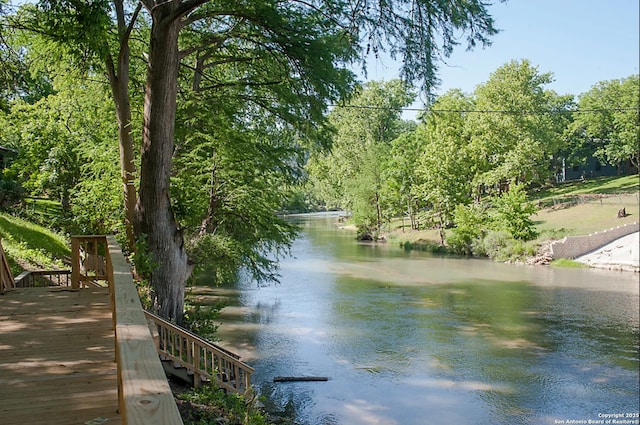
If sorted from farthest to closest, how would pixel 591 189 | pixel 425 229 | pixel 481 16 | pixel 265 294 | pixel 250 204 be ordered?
pixel 591 189
pixel 425 229
pixel 265 294
pixel 250 204
pixel 481 16

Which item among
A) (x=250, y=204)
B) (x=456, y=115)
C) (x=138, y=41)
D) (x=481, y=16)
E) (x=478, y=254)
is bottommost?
(x=478, y=254)

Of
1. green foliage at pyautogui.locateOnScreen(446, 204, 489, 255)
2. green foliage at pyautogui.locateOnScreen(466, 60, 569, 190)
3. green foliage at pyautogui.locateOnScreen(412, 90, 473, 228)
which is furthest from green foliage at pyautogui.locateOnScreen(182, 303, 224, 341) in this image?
green foliage at pyautogui.locateOnScreen(466, 60, 569, 190)

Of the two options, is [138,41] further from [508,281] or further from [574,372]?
[508,281]

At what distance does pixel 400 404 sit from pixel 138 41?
11729 millimetres

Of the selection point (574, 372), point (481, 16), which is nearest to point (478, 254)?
point (574, 372)

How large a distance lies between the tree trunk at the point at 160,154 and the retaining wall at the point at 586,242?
2658 cm

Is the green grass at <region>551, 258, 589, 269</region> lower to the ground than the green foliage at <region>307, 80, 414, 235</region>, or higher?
lower

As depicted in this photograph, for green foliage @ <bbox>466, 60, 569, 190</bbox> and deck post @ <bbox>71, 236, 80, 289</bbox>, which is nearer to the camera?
deck post @ <bbox>71, 236, 80, 289</bbox>

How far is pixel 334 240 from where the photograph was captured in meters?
47.3

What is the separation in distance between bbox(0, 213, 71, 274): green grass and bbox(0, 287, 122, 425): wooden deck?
5386 mm

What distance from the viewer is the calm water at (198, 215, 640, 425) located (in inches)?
472

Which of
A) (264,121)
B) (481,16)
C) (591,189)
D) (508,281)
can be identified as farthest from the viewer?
(591,189)

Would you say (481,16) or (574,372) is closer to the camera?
(481,16)

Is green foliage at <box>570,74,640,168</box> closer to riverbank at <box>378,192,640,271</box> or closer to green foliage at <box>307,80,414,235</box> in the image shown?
riverbank at <box>378,192,640,271</box>
